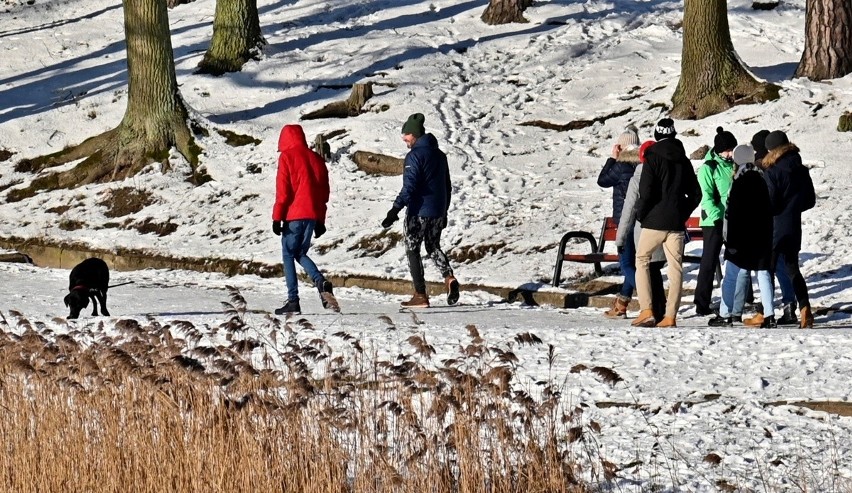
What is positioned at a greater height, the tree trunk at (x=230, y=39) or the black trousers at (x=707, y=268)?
the tree trunk at (x=230, y=39)

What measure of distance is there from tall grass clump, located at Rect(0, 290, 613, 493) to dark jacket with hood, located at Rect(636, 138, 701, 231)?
3.91 metres

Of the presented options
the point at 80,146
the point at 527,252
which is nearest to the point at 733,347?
the point at 527,252

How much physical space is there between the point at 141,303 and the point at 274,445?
704cm

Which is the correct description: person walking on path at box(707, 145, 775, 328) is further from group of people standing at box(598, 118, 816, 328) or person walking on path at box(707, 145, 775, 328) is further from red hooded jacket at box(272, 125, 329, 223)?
red hooded jacket at box(272, 125, 329, 223)

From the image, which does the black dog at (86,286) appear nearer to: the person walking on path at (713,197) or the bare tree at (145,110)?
the person walking on path at (713,197)

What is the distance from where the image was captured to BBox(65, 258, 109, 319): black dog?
11.1m

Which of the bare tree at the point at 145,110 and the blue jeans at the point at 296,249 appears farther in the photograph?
the bare tree at the point at 145,110

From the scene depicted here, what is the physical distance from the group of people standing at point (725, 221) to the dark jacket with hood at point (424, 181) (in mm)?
1827

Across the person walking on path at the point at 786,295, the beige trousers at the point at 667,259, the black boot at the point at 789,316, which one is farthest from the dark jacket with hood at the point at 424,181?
the black boot at the point at 789,316

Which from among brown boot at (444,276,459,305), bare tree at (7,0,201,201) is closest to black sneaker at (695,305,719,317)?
brown boot at (444,276,459,305)

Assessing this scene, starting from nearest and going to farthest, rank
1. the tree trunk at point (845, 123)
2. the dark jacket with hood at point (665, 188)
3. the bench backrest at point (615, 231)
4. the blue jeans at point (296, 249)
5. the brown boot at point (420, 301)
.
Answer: the dark jacket with hood at point (665, 188) < the blue jeans at point (296, 249) < the brown boot at point (420, 301) < the bench backrest at point (615, 231) < the tree trunk at point (845, 123)

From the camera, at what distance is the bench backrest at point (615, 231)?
12.6 metres

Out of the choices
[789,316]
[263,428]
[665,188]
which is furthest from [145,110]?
[263,428]

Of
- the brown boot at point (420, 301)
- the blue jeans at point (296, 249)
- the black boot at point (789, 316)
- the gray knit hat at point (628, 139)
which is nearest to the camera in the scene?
the black boot at point (789, 316)
